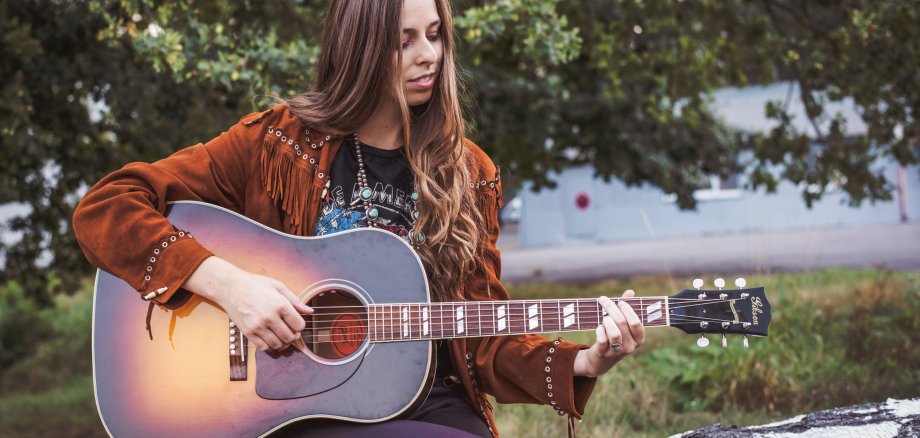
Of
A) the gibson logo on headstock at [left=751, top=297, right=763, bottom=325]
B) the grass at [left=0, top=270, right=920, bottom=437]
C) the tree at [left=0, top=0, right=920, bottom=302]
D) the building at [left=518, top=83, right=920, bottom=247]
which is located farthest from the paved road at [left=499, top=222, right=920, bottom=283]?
the gibson logo on headstock at [left=751, top=297, right=763, bottom=325]

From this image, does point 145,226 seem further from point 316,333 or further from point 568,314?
point 568,314

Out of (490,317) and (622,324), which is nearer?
(622,324)

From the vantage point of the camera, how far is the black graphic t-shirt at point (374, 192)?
8.23 feet

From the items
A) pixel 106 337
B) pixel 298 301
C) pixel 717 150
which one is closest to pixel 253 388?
pixel 298 301

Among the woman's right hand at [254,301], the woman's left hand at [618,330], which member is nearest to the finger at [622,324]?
the woman's left hand at [618,330]

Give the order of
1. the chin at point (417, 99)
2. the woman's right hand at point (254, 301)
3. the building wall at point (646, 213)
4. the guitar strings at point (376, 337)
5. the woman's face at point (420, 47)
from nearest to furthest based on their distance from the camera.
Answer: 1. the woman's right hand at point (254, 301)
2. the guitar strings at point (376, 337)
3. the woman's face at point (420, 47)
4. the chin at point (417, 99)
5. the building wall at point (646, 213)

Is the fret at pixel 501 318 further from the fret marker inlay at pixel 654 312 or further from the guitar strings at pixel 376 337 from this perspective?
the fret marker inlay at pixel 654 312

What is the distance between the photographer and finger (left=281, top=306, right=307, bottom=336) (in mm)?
2168

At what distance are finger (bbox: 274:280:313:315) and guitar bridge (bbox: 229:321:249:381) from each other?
0.60 feet

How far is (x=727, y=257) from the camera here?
37.5ft

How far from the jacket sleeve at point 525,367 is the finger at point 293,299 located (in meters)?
0.54

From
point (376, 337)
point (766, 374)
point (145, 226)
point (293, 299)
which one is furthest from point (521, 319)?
point (766, 374)

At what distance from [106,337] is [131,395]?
174mm

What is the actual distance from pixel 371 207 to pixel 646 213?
57.4 ft
